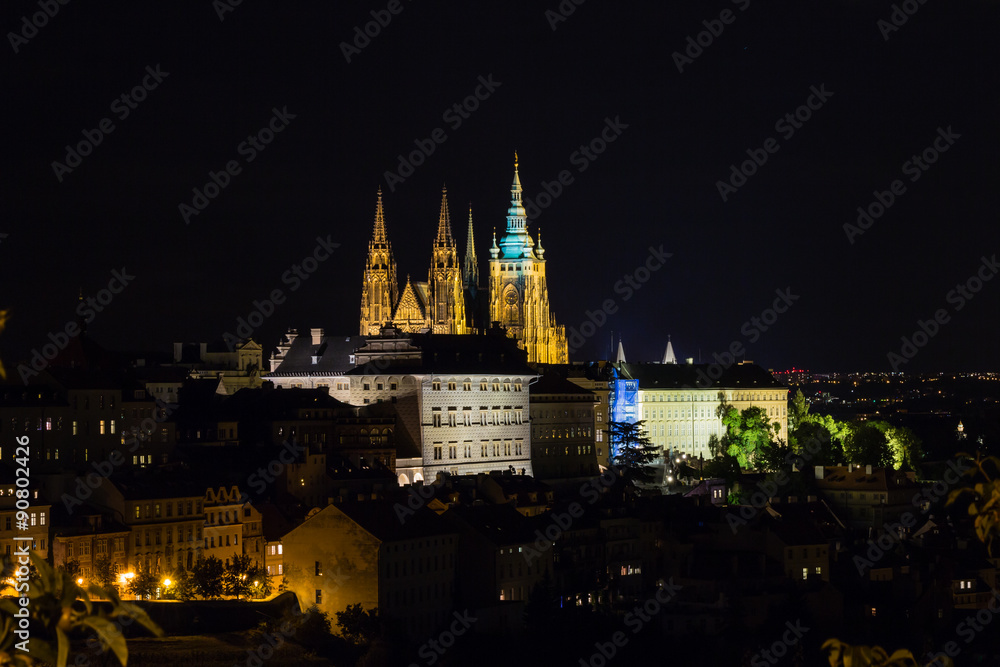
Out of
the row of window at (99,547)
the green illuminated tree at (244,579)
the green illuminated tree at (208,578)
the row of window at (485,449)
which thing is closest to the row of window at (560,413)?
the row of window at (485,449)

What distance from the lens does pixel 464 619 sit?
56.6 meters

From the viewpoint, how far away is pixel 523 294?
135125 millimetres

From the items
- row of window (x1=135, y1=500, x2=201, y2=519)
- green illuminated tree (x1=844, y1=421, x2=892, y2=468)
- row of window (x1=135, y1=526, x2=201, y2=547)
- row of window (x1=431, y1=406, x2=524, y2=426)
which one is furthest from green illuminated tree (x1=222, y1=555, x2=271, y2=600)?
green illuminated tree (x1=844, y1=421, x2=892, y2=468)

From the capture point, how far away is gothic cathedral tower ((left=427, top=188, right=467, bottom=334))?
4961 inches

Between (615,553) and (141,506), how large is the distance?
1923 cm

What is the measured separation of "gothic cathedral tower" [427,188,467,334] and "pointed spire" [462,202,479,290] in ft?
17.7

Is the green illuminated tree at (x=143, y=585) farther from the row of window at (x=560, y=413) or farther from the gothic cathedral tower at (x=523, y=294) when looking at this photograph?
the gothic cathedral tower at (x=523, y=294)

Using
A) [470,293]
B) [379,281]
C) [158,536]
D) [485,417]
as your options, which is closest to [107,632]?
[158,536]

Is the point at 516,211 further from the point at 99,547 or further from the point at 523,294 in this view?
the point at 99,547

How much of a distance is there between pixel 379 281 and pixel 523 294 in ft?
53.7

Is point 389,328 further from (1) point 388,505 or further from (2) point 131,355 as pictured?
(1) point 388,505

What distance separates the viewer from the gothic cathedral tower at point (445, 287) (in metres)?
126

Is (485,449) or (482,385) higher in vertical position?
(482,385)

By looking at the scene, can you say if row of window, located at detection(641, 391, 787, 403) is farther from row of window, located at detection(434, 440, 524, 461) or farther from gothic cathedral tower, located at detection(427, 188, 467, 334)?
row of window, located at detection(434, 440, 524, 461)
